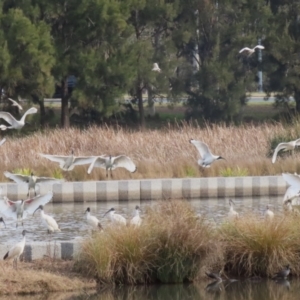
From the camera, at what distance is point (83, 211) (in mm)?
17438

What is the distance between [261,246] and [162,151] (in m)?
12.0

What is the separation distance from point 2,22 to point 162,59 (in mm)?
6505

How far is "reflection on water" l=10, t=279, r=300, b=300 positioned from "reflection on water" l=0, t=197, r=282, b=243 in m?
2.32

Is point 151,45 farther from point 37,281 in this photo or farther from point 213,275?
point 37,281

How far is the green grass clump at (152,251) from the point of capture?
1080 centimetres

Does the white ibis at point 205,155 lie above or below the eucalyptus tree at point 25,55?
below

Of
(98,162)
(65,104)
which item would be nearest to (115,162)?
(98,162)

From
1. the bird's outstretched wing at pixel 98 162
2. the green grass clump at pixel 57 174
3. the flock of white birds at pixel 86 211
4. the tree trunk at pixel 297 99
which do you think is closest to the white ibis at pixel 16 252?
the flock of white birds at pixel 86 211

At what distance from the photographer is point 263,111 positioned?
41.1 m

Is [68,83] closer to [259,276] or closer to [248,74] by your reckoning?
[248,74]

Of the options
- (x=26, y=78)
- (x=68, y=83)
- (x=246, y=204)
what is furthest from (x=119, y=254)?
(x=68, y=83)

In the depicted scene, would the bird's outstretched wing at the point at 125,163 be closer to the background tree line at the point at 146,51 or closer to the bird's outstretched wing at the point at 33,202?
the bird's outstretched wing at the point at 33,202

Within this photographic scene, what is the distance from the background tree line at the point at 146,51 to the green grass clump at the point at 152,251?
21500 millimetres

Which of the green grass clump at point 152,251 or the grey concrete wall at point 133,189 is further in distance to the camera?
the grey concrete wall at point 133,189
